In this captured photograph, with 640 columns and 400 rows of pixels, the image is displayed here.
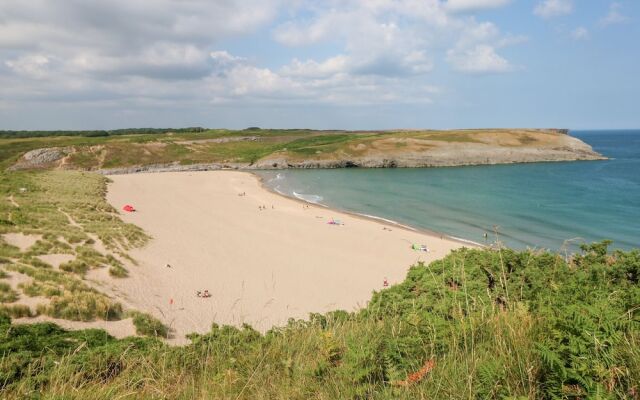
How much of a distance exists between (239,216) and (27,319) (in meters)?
27.3

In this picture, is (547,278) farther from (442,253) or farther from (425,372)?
(442,253)

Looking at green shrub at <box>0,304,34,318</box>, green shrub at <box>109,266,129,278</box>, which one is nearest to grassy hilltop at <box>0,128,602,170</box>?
green shrub at <box>109,266,129,278</box>

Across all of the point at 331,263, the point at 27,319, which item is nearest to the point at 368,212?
the point at 331,263

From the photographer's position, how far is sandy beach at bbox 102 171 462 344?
15000 millimetres

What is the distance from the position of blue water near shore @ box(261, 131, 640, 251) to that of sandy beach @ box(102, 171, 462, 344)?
6563 mm

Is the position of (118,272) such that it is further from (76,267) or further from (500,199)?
(500,199)

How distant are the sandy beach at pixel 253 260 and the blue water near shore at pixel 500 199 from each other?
6563mm

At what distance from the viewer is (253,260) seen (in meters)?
22.8

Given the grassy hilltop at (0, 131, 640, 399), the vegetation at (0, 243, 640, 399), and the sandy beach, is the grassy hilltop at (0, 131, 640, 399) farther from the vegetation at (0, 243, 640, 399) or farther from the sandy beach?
the sandy beach

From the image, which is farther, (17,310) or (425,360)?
(17,310)

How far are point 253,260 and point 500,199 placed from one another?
123ft

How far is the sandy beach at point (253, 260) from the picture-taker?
1500 centimetres

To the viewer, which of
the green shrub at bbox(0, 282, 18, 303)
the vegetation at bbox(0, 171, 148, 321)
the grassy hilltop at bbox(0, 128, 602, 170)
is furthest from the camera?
the grassy hilltop at bbox(0, 128, 602, 170)

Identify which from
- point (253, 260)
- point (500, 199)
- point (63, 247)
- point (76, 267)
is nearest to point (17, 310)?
point (76, 267)
